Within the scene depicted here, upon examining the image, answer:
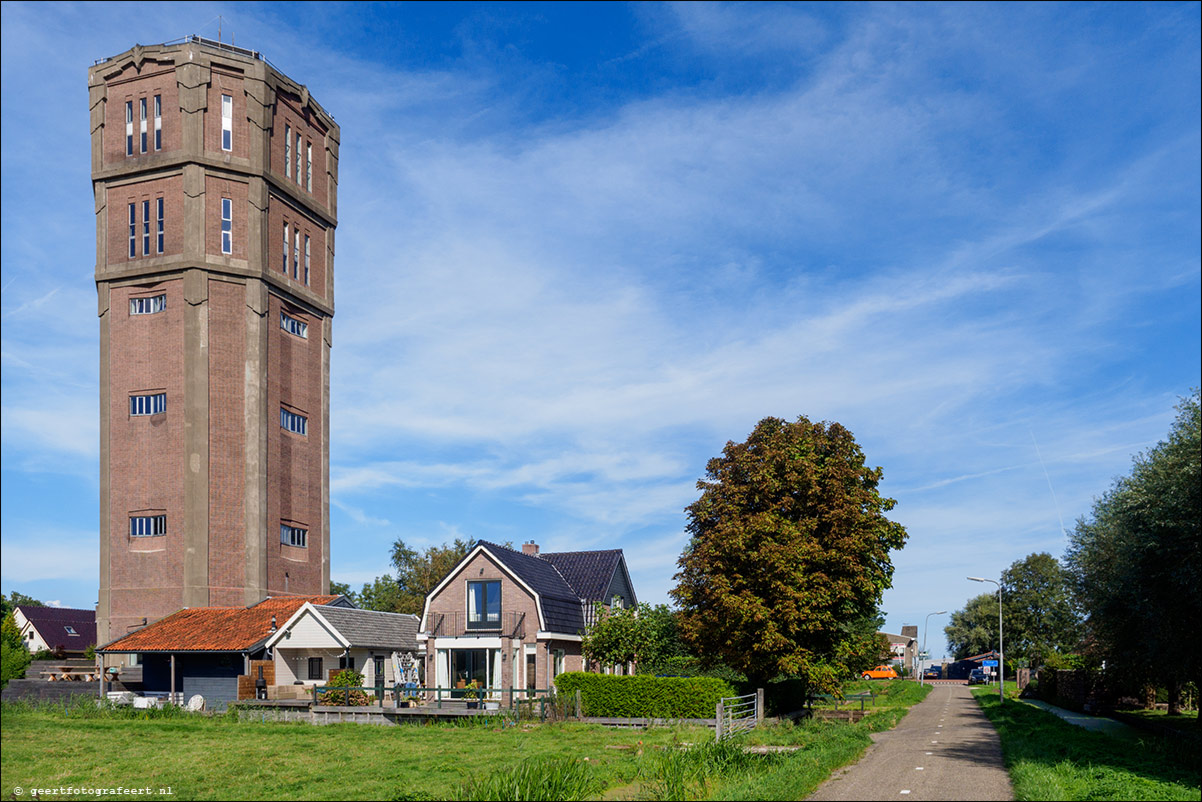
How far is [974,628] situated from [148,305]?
103524mm

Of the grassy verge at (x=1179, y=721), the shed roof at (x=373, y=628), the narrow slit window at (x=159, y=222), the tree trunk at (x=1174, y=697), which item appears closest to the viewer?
the grassy verge at (x=1179, y=721)

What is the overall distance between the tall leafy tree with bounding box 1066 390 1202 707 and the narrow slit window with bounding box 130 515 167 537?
161ft

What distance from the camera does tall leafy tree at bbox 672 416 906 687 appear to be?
38.2 metres

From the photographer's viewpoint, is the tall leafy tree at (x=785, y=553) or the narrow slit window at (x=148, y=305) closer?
the tall leafy tree at (x=785, y=553)

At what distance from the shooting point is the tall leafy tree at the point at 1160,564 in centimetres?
2673

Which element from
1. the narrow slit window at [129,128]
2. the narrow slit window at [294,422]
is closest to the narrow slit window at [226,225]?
the narrow slit window at [129,128]

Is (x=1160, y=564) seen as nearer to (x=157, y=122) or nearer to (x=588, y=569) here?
(x=588, y=569)

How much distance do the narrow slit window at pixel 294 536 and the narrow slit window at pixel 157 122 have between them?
25.0 metres

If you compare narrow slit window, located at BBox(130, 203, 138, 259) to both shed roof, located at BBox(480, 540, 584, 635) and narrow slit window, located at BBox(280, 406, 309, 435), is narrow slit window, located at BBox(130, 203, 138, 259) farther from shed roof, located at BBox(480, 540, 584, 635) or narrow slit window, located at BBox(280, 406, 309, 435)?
shed roof, located at BBox(480, 540, 584, 635)

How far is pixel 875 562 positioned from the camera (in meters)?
42.6

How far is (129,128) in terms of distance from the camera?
63219mm

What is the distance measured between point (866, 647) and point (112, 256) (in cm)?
5032

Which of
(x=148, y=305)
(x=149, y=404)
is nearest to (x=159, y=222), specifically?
(x=148, y=305)

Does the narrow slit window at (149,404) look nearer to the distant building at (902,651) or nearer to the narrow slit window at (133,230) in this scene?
the narrow slit window at (133,230)
